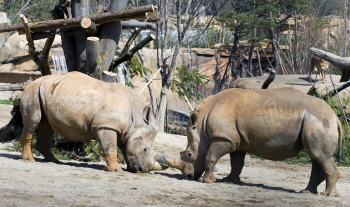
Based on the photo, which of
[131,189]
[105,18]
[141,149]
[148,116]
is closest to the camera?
[131,189]

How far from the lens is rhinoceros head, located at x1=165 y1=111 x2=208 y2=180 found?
6.79 metres

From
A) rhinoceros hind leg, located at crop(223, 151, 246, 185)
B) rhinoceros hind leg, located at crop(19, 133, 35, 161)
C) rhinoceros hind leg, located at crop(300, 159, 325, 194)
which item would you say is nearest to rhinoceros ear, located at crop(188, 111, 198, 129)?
rhinoceros hind leg, located at crop(223, 151, 246, 185)

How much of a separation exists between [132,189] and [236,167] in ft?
6.42

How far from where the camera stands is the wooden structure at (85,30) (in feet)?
26.3

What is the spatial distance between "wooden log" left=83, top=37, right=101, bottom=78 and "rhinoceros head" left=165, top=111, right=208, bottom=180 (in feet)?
7.59

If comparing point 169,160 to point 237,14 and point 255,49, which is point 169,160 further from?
point 255,49

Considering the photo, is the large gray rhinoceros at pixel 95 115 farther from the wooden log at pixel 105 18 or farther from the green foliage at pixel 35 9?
the green foliage at pixel 35 9

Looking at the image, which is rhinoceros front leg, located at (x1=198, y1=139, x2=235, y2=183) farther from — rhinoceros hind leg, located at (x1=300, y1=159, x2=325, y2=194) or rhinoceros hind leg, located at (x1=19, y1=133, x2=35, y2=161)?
rhinoceros hind leg, located at (x1=19, y1=133, x2=35, y2=161)

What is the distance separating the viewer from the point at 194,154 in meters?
6.83

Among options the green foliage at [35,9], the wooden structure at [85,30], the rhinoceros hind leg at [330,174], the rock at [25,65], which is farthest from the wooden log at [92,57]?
the green foliage at [35,9]

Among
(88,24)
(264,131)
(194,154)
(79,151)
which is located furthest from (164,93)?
(264,131)

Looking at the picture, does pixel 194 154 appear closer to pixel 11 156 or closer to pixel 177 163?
pixel 177 163

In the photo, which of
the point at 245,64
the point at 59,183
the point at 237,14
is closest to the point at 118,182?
the point at 59,183

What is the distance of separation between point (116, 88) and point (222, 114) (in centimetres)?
165
